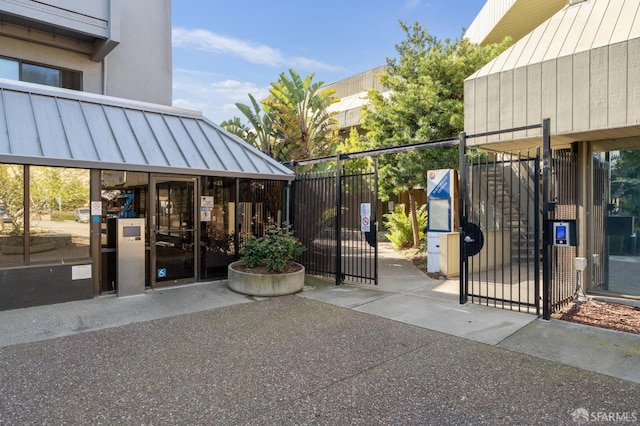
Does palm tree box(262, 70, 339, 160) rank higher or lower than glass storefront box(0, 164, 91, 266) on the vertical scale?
higher

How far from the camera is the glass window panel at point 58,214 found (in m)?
6.75

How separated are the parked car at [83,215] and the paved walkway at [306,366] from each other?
1540 millimetres

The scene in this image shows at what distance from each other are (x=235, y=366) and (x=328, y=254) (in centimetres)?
514

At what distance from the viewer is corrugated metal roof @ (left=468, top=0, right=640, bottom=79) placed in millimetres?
5998

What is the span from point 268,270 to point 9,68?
8.25 metres

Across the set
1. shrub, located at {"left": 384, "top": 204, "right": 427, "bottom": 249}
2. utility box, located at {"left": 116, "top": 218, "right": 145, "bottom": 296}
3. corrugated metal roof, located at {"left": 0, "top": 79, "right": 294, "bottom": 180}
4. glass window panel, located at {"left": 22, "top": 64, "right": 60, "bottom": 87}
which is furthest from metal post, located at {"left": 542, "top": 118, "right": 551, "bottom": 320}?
glass window panel, located at {"left": 22, "top": 64, "right": 60, "bottom": 87}

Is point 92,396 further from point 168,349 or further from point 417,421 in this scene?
point 417,421

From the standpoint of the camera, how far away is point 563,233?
5.78 meters

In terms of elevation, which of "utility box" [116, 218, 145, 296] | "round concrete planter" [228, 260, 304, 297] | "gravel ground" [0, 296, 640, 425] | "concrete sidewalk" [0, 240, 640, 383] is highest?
"utility box" [116, 218, 145, 296]

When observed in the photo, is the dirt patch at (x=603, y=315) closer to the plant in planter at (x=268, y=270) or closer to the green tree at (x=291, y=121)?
the plant in planter at (x=268, y=270)

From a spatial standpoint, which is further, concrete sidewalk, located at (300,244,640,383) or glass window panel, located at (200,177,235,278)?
glass window panel, located at (200,177,235,278)

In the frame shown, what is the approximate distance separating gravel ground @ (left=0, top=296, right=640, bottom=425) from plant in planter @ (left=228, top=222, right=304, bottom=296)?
203 centimetres

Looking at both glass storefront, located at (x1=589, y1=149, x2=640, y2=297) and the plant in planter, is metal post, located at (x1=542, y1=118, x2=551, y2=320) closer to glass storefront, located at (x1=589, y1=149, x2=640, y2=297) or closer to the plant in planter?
glass storefront, located at (x1=589, y1=149, x2=640, y2=297)

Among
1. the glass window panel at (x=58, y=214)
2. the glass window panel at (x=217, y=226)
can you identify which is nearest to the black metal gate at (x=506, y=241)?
the glass window panel at (x=217, y=226)
